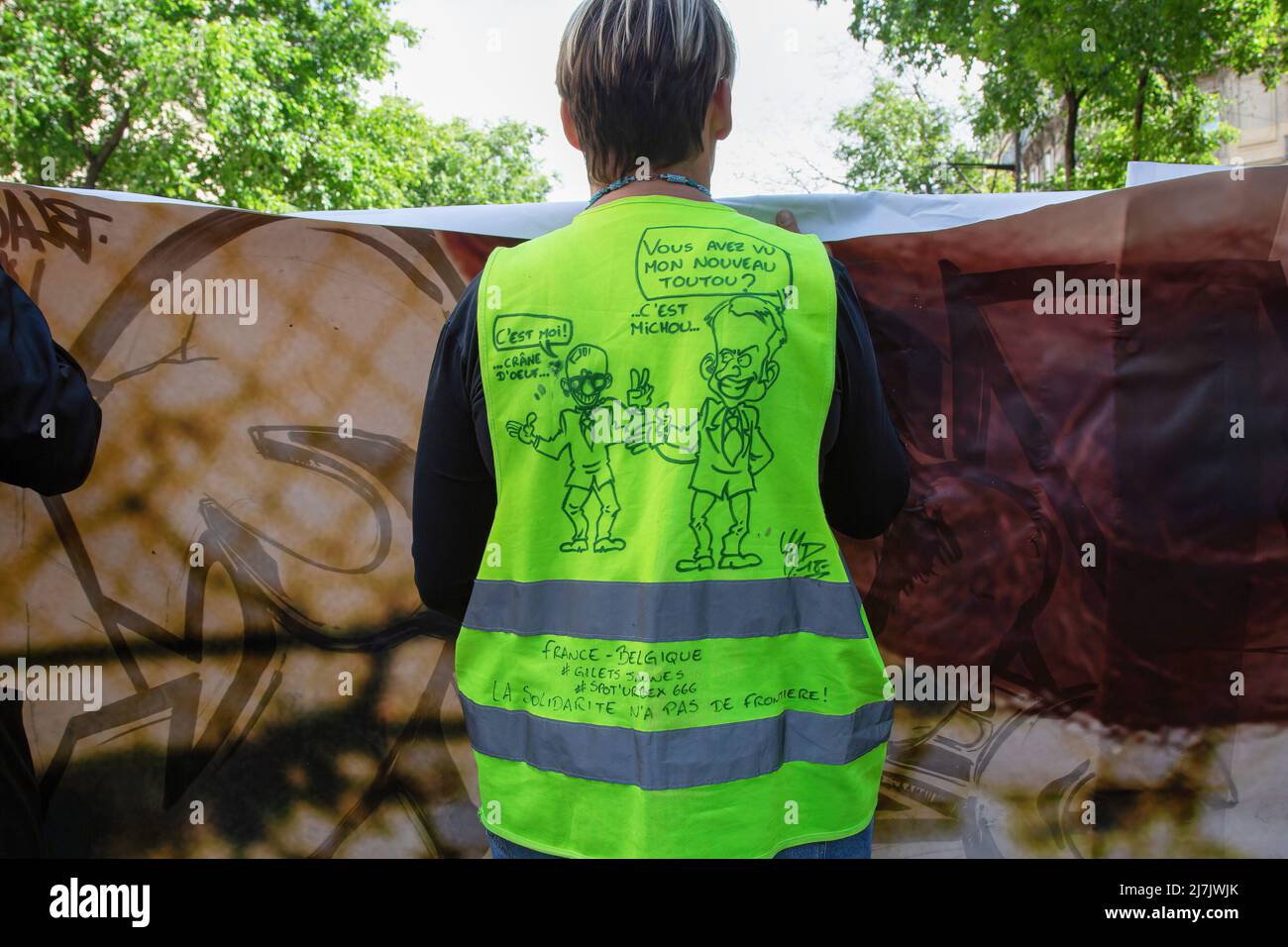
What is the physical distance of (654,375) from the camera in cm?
127

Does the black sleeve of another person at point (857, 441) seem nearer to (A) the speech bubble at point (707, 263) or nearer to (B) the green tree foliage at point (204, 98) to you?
(A) the speech bubble at point (707, 263)

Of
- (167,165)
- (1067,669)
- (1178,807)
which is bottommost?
(1178,807)

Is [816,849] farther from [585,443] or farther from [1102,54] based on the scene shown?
[1102,54]

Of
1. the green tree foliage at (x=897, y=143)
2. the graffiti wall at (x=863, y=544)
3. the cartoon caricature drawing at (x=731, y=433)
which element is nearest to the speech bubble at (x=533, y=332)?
the cartoon caricature drawing at (x=731, y=433)

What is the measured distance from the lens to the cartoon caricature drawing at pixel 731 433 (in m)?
1.24

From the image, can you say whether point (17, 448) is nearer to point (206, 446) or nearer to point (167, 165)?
point (206, 446)

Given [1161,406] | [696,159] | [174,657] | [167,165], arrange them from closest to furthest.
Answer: [696,159]
[1161,406]
[174,657]
[167,165]

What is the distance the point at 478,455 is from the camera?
1.40 meters

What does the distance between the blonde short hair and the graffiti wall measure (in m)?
1.19

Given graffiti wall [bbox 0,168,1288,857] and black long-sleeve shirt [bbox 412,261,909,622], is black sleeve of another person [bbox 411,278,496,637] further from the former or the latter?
graffiti wall [bbox 0,168,1288,857]

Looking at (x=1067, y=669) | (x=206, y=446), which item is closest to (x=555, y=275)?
(x=206, y=446)

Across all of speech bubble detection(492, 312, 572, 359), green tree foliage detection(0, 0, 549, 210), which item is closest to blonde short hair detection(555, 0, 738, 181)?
speech bubble detection(492, 312, 572, 359)

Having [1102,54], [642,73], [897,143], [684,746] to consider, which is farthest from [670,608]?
[897,143]

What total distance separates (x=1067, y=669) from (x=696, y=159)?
1.76 m
